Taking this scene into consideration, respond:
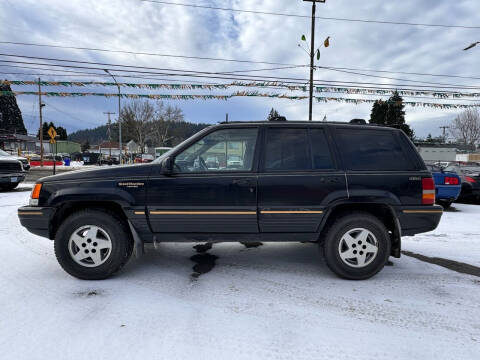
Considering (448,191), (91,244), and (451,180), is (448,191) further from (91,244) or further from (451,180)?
(91,244)

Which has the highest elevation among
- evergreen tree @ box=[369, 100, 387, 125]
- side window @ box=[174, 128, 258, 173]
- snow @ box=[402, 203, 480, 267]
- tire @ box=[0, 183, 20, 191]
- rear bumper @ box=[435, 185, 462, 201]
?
evergreen tree @ box=[369, 100, 387, 125]

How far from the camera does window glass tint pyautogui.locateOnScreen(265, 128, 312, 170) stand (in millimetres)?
3127

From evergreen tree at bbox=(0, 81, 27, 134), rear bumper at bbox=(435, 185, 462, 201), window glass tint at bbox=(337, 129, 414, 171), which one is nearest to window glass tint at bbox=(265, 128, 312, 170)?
window glass tint at bbox=(337, 129, 414, 171)

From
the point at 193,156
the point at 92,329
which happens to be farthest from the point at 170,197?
the point at 92,329

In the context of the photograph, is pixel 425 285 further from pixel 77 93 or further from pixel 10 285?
pixel 77 93

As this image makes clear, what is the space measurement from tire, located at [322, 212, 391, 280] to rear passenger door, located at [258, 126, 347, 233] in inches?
10.0

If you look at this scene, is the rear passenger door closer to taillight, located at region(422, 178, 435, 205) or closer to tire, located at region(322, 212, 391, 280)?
tire, located at region(322, 212, 391, 280)

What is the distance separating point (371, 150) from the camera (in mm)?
3205

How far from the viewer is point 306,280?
10.4 ft

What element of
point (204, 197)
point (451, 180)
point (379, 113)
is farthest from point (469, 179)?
point (379, 113)

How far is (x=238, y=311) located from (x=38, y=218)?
2388 mm

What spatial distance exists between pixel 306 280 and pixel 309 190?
101 centimetres

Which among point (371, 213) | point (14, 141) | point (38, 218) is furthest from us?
point (14, 141)

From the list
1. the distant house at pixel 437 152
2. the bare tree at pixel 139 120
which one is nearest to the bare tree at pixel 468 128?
the distant house at pixel 437 152
